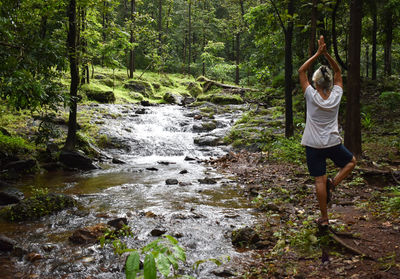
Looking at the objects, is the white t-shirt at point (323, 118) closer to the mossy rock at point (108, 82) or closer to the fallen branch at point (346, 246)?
the fallen branch at point (346, 246)

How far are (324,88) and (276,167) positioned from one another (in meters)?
6.54

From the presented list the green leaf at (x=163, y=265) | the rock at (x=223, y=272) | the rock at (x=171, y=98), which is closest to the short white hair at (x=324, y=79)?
the rock at (x=223, y=272)

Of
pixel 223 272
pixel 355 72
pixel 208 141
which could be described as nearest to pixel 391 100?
pixel 355 72

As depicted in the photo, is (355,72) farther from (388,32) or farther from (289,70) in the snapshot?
(388,32)

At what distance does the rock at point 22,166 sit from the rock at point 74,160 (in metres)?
1.19

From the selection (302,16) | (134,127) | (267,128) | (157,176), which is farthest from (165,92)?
(157,176)

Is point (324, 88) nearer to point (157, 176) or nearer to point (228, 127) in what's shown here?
point (157, 176)

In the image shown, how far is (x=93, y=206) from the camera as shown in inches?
261

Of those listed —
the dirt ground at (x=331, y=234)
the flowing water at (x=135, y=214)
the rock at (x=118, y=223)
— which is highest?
the dirt ground at (x=331, y=234)

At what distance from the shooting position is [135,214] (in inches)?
236

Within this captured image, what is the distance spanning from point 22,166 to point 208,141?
9288 mm

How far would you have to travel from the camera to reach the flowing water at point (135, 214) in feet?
13.2

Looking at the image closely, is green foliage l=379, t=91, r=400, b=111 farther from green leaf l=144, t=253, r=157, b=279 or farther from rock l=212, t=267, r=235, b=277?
green leaf l=144, t=253, r=157, b=279

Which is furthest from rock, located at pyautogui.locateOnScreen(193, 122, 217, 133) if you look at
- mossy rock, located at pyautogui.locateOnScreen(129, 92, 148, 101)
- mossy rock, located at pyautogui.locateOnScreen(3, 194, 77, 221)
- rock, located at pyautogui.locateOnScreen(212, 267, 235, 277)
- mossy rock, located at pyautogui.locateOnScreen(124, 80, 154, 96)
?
rock, located at pyautogui.locateOnScreen(212, 267, 235, 277)
